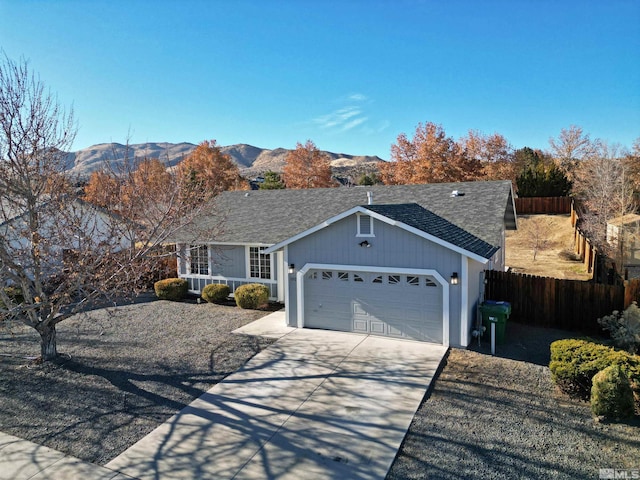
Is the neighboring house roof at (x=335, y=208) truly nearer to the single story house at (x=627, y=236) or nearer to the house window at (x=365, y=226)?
the house window at (x=365, y=226)

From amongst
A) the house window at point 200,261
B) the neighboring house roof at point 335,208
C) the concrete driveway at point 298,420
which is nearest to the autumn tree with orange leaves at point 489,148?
the neighboring house roof at point 335,208

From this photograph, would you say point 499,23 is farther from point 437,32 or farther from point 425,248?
point 425,248

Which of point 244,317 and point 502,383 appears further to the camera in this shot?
point 244,317

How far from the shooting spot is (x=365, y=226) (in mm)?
11719

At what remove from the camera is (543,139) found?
52.2 meters

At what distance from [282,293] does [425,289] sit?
6529 mm

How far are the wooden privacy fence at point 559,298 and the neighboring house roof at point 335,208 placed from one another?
1828mm

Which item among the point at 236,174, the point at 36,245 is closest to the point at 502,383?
the point at 36,245

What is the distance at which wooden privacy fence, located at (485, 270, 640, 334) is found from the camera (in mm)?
11828

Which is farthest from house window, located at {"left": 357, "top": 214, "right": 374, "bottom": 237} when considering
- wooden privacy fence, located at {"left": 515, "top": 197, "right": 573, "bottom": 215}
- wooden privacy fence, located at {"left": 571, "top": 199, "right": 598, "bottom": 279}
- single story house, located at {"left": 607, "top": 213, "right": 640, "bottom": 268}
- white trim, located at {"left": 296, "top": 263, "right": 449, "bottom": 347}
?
wooden privacy fence, located at {"left": 515, "top": 197, "right": 573, "bottom": 215}

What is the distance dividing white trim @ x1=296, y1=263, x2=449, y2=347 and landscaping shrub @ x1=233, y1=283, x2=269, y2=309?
2.91 m

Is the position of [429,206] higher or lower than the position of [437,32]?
lower

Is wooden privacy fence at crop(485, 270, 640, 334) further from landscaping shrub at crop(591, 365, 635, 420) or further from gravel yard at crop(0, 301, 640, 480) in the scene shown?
landscaping shrub at crop(591, 365, 635, 420)

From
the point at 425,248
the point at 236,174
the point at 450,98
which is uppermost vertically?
the point at 450,98
